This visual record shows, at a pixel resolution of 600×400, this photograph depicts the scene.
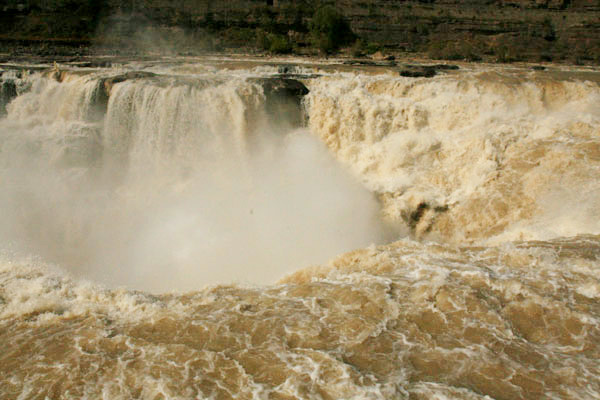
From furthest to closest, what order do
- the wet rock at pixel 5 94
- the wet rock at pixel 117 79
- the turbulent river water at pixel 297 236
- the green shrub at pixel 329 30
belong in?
the green shrub at pixel 329 30, the wet rock at pixel 5 94, the wet rock at pixel 117 79, the turbulent river water at pixel 297 236

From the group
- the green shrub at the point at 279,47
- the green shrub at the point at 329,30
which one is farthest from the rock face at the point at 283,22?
the green shrub at the point at 279,47

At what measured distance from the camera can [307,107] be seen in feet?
36.2

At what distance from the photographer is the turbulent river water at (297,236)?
4.15 m

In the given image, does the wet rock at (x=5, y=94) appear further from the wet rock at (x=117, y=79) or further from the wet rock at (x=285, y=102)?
the wet rock at (x=285, y=102)

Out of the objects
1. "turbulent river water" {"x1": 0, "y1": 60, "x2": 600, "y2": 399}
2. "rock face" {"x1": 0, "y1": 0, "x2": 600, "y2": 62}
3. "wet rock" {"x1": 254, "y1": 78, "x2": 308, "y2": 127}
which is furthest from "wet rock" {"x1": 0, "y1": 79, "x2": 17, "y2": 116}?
"rock face" {"x1": 0, "y1": 0, "x2": 600, "y2": 62}

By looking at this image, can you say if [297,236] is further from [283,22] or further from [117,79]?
[283,22]

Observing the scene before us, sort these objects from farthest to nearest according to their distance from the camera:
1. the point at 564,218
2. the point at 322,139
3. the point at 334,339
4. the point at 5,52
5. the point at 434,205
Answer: the point at 5,52
the point at 322,139
the point at 434,205
the point at 564,218
the point at 334,339

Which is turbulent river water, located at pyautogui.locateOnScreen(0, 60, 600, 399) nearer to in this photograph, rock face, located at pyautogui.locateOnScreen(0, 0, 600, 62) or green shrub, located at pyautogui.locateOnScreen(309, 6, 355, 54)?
green shrub, located at pyautogui.locateOnScreen(309, 6, 355, 54)

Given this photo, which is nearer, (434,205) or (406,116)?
(434,205)

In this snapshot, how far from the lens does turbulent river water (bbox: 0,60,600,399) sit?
13.6ft

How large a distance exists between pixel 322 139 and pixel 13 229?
703 centimetres

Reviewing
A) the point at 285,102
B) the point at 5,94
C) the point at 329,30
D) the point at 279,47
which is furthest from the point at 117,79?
the point at 329,30

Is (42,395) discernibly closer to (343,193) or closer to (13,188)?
(343,193)

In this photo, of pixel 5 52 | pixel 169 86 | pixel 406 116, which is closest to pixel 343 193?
pixel 406 116
